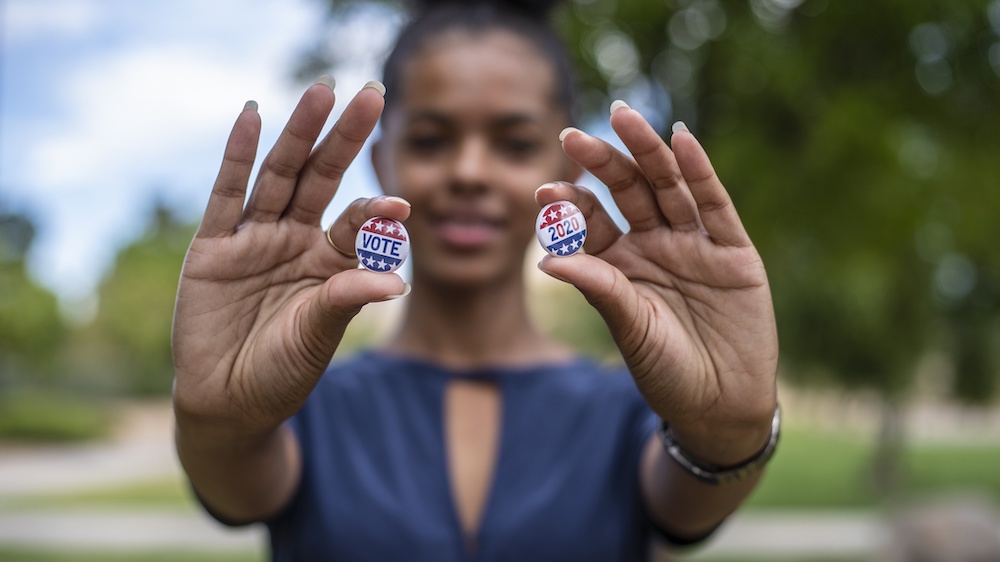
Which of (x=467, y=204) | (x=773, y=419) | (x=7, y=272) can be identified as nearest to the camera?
(x=773, y=419)

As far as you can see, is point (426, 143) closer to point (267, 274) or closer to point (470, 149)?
point (470, 149)

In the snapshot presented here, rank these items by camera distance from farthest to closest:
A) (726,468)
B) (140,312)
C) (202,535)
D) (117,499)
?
1. (140,312)
2. (117,499)
3. (202,535)
4. (726,468)

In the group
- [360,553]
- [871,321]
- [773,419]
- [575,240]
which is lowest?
[871,321]

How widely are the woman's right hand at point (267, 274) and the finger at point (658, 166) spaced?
1.22 feet

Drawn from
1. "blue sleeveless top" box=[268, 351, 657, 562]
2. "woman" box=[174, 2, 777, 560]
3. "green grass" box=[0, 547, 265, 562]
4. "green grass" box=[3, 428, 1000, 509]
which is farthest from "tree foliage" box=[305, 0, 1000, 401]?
"green grass" box=[0, 547, 265, 562]

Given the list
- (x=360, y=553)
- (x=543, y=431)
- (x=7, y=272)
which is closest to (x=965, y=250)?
(x=543, y=431)

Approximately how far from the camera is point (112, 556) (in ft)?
28.3

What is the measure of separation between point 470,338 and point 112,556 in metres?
7.82

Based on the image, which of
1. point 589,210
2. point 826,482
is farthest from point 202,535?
point 826,482

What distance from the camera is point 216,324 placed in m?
1.47

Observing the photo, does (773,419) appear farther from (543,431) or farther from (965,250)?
(965,250)

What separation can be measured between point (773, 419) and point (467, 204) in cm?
81

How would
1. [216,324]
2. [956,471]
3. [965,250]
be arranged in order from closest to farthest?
[216,324] → [965,250] → [956,471]

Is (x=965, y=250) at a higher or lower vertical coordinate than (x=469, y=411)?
lower
